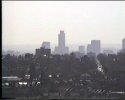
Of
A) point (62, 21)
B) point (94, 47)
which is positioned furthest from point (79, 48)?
point (62, 21)

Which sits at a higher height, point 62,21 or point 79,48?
point 62,21

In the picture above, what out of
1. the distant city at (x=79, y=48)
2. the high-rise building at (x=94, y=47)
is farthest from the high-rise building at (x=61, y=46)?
the high-rise building at (x=94, y=47)

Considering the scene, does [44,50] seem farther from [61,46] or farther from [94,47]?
[94,47]

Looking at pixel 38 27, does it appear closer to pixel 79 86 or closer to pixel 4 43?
pixel 4 43

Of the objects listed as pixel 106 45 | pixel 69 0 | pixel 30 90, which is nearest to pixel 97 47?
pixel 106 45

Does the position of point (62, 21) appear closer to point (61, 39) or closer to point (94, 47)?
point (61, 39)

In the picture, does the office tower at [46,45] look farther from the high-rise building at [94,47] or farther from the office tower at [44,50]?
the high-rise building at [94,47]

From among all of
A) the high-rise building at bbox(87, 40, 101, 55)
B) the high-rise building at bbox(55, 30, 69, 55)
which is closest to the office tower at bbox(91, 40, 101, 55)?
the high-rise building at bbox(87, 40, 101, 55)
